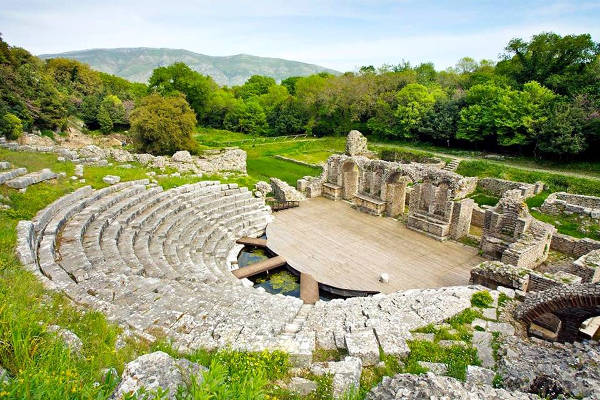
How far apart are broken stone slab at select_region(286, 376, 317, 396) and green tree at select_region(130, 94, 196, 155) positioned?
2460 centimetres

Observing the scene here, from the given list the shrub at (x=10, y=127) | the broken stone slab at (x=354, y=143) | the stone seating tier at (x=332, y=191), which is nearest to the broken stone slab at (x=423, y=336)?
the stone seating tier at (x=332, y=191)

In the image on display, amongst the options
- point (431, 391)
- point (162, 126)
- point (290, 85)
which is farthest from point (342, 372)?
point (290, 85)

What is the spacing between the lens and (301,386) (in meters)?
4.82

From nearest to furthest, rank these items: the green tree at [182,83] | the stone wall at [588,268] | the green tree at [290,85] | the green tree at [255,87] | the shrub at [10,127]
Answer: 1. the stone wall at [588,268]
2. the shrub at [10,127]
3. the green tree at [182,83]
4. the green tree at [255,87]
5. the green tree at [290,85]

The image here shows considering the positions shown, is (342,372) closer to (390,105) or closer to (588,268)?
(588,268)

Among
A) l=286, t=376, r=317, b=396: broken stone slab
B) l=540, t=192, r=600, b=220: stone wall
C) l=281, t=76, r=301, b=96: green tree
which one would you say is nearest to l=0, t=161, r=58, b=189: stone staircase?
l=286, t=376, r=317, b=396: broken stone slab

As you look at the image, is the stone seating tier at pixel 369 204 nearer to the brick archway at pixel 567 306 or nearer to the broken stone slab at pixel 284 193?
the broken stone slab at pixel 284 193

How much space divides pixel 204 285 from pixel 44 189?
7.65 meters

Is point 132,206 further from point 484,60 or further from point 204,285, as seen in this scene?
point 484,60

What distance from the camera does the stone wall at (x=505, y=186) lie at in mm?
20180

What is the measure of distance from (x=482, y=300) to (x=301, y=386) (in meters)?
5.71

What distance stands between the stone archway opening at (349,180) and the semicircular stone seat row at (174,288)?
28.9 ft

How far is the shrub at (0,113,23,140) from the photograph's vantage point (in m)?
23.0

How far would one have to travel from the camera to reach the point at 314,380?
514cm
